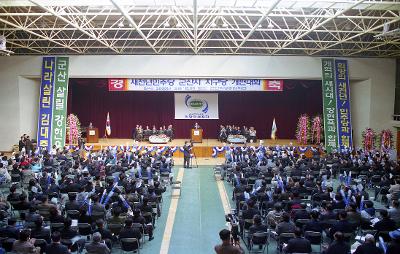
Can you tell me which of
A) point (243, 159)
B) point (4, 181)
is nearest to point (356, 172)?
point (243, 159)

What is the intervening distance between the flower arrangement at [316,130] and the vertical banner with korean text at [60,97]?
56.0 ft

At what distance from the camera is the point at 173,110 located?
30.5 m

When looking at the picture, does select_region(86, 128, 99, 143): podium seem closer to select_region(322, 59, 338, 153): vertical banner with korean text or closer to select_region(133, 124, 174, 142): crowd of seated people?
select_region(133, 124, 174, 142): crowd of seated people

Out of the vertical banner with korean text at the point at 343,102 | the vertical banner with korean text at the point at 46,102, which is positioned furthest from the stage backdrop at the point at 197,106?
the vertical banner with korean text at the point at 46,102

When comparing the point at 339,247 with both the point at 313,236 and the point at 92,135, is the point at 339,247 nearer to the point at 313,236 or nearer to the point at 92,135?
the point at 313,236

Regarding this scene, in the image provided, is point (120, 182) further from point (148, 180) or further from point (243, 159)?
point (243, 159)

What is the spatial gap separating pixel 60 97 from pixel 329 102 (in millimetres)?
17564

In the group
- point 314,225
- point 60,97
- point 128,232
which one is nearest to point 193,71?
point 60,97

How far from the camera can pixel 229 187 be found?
687 inches

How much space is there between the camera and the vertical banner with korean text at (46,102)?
982 inches

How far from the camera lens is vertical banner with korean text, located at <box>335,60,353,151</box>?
25.3 m

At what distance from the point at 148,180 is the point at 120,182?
154 centimetres

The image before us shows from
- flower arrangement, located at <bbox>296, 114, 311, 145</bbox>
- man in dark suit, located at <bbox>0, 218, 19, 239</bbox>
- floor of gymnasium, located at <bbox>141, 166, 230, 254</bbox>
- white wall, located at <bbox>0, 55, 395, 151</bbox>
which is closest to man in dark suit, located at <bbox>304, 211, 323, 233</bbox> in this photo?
floor of gymnasium, located at <bbox>141, 166, 230, 254</bbox>

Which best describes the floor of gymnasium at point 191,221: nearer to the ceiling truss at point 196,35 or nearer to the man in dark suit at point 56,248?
the man in dark suit at point 56,248
